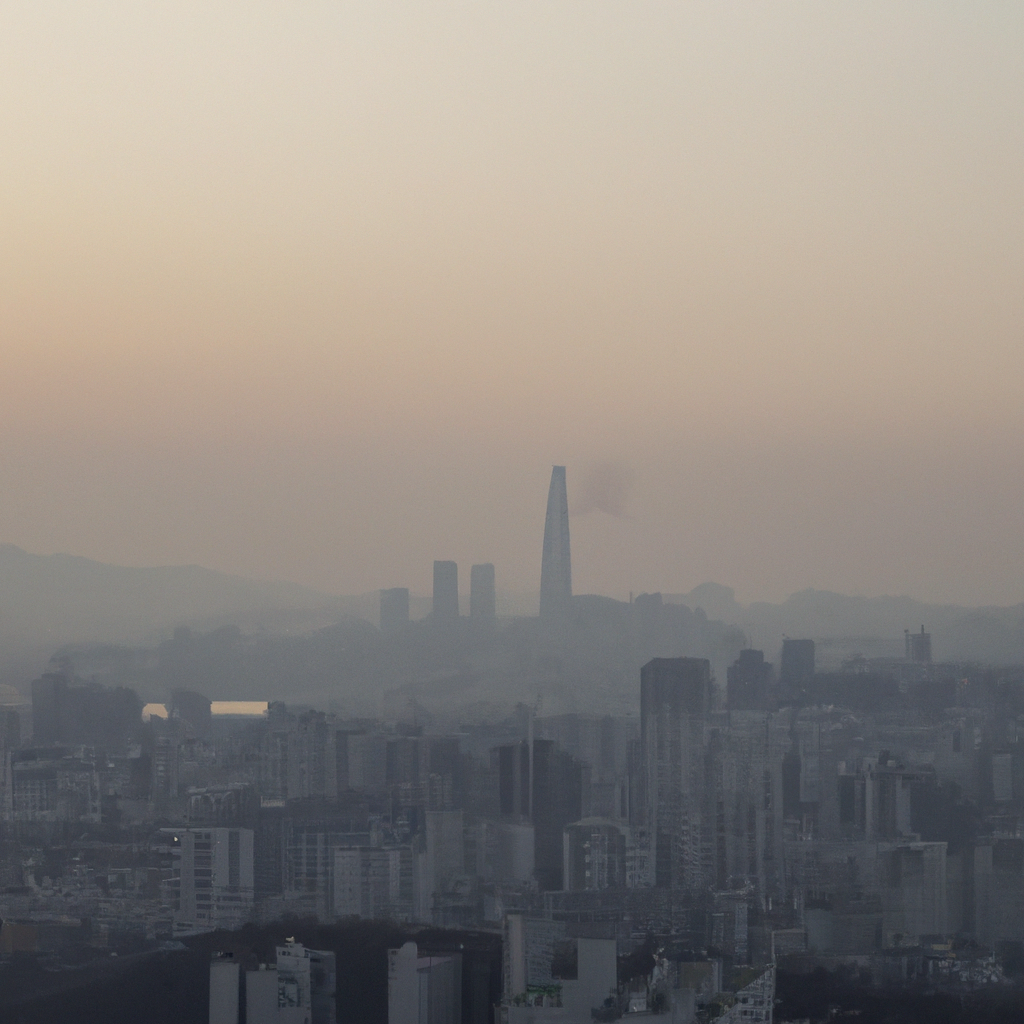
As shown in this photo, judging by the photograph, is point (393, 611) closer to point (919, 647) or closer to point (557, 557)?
point (557, 557)

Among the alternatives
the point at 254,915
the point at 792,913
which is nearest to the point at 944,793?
the point at 792,913

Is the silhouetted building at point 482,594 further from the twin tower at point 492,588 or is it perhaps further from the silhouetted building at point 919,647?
the silhouetted building at point 919,647

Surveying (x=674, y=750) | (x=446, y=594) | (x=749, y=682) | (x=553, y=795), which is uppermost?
(x=446, y=594)

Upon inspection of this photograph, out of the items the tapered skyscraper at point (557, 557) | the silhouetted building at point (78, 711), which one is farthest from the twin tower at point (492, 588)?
the silhouetted building at point (78, 711)

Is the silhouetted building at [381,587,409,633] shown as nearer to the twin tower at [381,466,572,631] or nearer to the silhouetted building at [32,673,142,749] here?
the twin tower at [381,466,572,631]

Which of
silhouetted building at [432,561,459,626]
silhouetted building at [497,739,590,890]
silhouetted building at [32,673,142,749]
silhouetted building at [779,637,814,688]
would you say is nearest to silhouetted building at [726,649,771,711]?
silhouetted building at [779,637,814,688]

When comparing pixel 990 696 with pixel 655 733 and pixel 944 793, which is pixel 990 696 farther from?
pixel 655 733

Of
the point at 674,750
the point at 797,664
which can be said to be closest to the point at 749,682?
the point at 797,664
